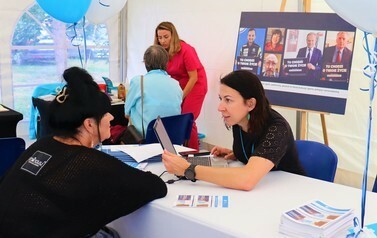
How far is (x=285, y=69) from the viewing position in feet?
10.4

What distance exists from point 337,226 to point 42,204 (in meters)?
0.91

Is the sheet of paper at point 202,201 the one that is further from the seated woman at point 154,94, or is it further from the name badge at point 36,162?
the seated woman at point 154,94

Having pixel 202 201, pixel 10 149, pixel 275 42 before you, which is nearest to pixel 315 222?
pixel 202 201

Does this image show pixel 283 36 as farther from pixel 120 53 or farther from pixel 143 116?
pixel 120 53

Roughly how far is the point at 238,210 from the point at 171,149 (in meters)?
0.57

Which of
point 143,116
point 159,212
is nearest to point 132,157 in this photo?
point 159,212

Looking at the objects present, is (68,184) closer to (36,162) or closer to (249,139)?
(36,162)

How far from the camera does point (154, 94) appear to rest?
9.63ft

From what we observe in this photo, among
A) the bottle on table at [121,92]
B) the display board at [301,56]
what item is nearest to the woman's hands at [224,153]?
the display board at [301,56]

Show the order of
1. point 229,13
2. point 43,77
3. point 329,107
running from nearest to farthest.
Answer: point 329,107 → point 229,13 → point 43,77

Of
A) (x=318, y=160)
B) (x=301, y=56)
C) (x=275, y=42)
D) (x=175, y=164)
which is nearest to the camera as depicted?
(x=175, y=164)

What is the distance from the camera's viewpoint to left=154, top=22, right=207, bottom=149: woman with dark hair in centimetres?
379

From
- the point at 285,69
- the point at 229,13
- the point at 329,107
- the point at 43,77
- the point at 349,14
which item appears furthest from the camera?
the point at 43,77

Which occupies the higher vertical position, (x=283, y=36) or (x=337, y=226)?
(x=283, y=36)
